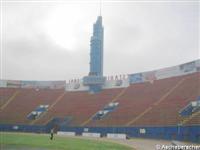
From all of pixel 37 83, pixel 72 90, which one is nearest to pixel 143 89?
pixel 72 90

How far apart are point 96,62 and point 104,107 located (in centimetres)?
1357

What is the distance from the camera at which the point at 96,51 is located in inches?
3607

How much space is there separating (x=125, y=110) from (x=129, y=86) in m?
10.7

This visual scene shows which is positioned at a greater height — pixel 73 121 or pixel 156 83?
pixel 156 83

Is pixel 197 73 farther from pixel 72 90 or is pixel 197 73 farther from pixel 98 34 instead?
pixel 72 90

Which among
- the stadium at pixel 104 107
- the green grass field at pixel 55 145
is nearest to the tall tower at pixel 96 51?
the stadium at pixel 104 107

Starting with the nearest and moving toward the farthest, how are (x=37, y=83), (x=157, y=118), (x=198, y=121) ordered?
(x=198, y=121) < (x=157, y=118) < (x=37, y=83)

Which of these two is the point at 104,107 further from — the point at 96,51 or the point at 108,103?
the point at 96,51

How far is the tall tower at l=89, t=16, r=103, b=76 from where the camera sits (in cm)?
9150

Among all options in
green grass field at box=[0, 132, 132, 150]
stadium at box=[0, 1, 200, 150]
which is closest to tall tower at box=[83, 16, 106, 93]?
stadium at box=[0, 1, 200, 150]

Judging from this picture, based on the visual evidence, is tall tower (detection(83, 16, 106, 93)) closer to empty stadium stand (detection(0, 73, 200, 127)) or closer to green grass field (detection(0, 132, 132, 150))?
empty stadium stand (detection(0, 73, 200, 127))

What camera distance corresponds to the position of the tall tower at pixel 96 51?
91500 millimetres

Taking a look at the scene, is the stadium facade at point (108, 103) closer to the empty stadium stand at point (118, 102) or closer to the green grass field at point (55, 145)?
the empty stadium stand at point (118, 102)

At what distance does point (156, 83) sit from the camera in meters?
79.6
